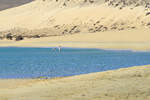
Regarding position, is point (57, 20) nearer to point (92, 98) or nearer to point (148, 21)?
point (148, 21)

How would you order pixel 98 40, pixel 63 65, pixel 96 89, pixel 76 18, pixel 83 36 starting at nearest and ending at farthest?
1. pixel 96 89
2. pixel 63 65
3. pixel 98 40
4. pixel 83 36
5. pixel 76 18

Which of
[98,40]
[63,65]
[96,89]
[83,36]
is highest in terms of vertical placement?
[96,89]

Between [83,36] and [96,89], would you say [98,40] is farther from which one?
[96,89]

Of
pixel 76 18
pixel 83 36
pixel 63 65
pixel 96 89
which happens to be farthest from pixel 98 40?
pixel 96 89

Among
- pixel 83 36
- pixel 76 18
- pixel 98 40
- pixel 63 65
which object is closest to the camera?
pixel 63 65

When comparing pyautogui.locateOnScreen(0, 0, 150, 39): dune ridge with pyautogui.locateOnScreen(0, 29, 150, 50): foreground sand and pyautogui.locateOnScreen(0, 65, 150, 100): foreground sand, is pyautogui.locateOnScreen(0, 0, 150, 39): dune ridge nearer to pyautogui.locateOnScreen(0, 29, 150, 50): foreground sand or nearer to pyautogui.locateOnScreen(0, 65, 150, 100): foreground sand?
pyautogui.locateOnScreen(0, 29, 150, 50): foreground sand

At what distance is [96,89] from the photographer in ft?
37.3

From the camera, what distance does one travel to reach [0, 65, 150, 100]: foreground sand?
34.6ft

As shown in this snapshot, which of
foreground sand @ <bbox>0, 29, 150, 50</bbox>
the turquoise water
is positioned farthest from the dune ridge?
the turquoise water

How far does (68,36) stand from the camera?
59219mm

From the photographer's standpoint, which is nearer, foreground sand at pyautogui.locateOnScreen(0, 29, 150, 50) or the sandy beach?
the sandy beach

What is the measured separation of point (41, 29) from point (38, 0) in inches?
1152

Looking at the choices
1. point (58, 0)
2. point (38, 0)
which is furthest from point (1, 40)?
point (38, 0)

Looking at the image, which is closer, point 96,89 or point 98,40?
point 96,89
